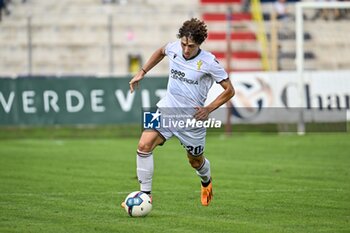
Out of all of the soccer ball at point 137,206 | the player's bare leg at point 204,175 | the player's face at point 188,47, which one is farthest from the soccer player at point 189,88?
the soccer ball at point 137,206

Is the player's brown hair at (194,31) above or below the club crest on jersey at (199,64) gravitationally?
above

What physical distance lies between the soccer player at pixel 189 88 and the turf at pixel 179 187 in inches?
28.4

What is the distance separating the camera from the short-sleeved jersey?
39.1 ft

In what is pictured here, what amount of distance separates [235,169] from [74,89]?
955 centimetres

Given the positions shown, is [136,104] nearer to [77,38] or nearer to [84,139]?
[84,139]

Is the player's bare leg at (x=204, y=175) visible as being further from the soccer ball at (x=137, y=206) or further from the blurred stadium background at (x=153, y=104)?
the soccer ball at (x=137, y=206)

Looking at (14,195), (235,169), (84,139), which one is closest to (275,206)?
(14,195)

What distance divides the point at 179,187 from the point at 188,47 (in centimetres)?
376

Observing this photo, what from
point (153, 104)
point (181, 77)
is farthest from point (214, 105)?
point (153, 104)

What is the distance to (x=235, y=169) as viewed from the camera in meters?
17.9

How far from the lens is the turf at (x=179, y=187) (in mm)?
10922

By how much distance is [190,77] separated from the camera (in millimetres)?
11945

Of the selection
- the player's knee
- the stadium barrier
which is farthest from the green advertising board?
the player's knee

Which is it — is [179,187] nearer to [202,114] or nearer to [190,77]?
[190,77]
